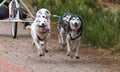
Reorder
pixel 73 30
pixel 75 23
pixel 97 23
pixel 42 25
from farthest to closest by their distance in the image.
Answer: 1. pixel 97 23
2. pixel 73 30
3. pixel 75 23
4. pixel 42 25

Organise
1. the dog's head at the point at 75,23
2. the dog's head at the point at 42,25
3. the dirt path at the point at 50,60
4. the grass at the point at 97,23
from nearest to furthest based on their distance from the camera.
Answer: the dirt path at the point at 50,60
the dog's head at the point at 42,25
the dog's head at the point at 75,23
the grass at the point at 97,23

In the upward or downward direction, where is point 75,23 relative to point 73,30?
upward

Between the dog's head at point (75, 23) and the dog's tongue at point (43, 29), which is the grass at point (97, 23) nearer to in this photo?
the dog's head at point (75, 23)

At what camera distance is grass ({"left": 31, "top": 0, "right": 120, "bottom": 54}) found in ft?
45.9

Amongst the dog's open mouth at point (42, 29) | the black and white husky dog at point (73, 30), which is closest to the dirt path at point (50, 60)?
the black and white husky dog at point (73, 30)

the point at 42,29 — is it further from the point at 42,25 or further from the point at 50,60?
the point at 50,60

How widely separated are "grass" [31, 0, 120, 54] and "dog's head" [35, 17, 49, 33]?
2.33 m

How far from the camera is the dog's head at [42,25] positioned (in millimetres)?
12207

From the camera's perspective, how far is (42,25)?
40.1 ft

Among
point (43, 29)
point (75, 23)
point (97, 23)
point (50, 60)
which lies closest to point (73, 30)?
point (75, 23)

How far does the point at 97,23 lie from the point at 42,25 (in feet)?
9.99

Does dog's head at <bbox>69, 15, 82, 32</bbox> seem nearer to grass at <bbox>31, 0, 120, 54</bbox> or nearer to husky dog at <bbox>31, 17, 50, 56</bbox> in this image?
husky dog at <bbox>31, 17, 50, 56</bbox>

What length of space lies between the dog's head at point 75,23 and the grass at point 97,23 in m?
1.73

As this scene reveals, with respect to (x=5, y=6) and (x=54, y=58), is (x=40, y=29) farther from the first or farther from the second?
(x=5, y=6)
